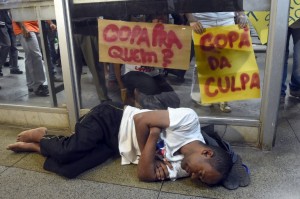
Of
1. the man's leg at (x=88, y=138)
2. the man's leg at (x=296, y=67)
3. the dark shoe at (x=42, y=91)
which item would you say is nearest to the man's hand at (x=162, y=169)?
the man's leg at (x=88, y=138)

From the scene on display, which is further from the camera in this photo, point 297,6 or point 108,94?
point 108,94

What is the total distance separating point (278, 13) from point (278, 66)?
0.37m

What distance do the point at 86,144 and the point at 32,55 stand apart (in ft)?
5.76

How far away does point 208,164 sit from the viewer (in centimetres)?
180

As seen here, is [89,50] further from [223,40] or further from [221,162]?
[221,162]

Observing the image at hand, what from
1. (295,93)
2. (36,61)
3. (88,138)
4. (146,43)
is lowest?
(295,93)

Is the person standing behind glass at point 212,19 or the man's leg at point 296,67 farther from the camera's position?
the man's leg at point 296,67

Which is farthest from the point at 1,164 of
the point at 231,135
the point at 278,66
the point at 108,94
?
the point at 278,66

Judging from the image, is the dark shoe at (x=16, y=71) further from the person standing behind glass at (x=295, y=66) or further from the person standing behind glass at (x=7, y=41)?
the person standing behind glass at (x=295, y=66)

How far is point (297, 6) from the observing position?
2305 millimetres

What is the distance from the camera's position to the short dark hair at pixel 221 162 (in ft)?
5.92

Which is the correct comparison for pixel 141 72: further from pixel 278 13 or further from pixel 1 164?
pixel 1 164

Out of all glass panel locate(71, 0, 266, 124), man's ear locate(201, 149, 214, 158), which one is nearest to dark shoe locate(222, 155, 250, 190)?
man's ear locate(201, 149, 214, 158)

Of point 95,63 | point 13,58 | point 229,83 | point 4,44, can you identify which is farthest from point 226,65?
point 13,58
